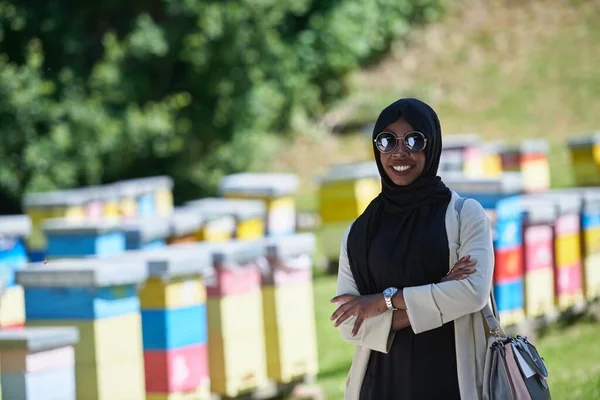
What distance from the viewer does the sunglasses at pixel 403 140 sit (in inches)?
125

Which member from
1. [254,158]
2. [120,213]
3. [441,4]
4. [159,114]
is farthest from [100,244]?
[441,4]

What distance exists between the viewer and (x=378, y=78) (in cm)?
2795

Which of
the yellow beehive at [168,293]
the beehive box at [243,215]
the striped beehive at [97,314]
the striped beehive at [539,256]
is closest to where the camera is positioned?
the striped beehive at [97,314]

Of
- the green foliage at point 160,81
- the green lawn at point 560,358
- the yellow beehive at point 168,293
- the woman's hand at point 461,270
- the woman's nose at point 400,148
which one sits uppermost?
the green foliage at point 160,81

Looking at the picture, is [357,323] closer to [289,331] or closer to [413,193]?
[413,193]

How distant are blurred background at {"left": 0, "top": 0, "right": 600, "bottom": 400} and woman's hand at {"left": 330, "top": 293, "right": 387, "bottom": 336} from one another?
170 cm

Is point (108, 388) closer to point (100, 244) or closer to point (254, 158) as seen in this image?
point (100, 244)

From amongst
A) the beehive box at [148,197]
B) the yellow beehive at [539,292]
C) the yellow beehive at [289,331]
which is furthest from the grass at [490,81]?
the yellow beehive at [289,331]

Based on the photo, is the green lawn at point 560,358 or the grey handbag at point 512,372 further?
the green lawn at point 560,358

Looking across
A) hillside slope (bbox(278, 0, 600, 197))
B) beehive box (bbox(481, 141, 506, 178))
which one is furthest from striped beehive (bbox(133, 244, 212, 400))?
hillside slope (bbox(278, 0, 600, 197))

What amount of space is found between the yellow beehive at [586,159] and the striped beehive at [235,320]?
852 centimetres

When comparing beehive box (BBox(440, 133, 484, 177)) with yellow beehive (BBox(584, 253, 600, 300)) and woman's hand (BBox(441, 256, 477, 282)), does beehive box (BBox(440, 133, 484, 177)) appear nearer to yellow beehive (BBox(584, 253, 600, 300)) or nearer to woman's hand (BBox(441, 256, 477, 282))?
yellow beehive (BBox(584, 253, 600, 300))

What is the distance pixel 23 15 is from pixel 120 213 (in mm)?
6620

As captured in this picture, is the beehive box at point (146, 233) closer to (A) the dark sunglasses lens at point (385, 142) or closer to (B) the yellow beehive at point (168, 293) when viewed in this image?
(B) the yellow beehive at point (168, 293)
